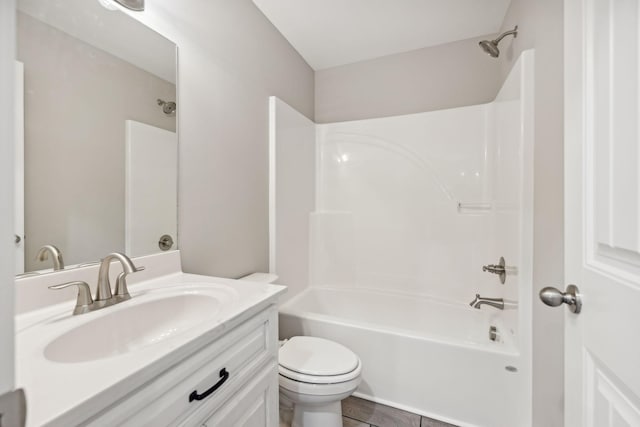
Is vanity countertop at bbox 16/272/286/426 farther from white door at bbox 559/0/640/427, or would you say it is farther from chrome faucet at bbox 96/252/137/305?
white door at bbox 559/0/640/427

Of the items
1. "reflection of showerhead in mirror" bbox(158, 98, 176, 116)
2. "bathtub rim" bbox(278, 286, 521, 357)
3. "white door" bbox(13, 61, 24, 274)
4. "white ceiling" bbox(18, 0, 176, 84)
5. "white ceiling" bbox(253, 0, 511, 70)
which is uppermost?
"white ceiling" bbox(253, 0, 511, 70)

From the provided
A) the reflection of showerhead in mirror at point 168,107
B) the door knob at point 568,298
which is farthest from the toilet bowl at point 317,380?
the reflection of showerhead in mirror at point 168,107

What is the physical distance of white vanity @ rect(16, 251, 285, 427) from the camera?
475 millimetres

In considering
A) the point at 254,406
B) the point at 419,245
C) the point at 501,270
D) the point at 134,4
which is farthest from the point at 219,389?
the point at 419,245

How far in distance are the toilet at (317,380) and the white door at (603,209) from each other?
813 mm

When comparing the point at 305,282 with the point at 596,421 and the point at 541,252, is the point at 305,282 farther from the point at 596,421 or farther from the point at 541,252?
the point at 596,421

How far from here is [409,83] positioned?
2.30 m

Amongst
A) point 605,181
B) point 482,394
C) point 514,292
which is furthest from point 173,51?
point 482,394

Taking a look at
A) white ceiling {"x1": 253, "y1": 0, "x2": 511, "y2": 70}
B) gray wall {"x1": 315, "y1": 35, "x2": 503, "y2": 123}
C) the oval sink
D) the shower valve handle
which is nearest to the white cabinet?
the oval sink

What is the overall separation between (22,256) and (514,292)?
2.03 m

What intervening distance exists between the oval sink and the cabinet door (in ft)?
0.81

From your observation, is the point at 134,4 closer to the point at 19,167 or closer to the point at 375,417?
the point at 19,167

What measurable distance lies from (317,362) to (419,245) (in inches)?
51.9

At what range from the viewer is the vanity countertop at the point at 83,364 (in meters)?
0.42
